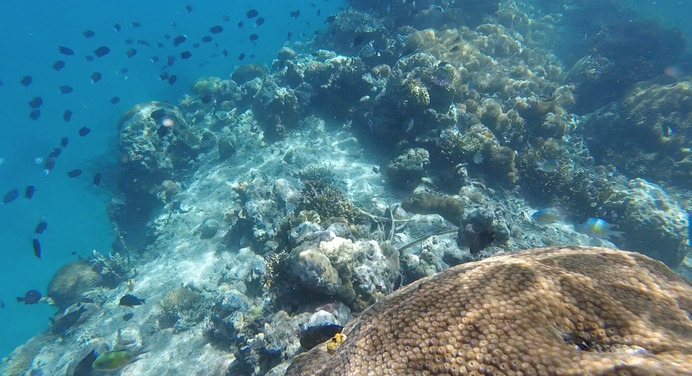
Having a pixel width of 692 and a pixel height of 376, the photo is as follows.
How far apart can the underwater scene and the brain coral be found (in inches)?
0.6

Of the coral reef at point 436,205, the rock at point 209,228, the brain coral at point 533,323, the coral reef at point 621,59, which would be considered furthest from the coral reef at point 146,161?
the coral reef at point 621,59

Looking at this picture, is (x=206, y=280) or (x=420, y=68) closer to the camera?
(x=206, y=280)

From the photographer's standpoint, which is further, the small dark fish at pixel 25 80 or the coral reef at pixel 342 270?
the small dark fish at pixel 25 80

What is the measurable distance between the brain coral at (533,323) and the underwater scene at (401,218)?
0.6 inches

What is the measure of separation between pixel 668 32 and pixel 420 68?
2020cm

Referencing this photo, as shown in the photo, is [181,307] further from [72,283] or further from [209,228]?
[72,283]

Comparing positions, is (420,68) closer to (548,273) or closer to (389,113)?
(389,113)

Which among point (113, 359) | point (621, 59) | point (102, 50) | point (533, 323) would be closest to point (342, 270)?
point (533, 323)

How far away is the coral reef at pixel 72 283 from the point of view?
13.0m

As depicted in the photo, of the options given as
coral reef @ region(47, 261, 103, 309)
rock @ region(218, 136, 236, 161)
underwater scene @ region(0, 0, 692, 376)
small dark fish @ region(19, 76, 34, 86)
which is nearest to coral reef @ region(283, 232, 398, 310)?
underwater scene @ region(0, 0, 692, 376)

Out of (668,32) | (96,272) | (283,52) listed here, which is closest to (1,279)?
(96,272)

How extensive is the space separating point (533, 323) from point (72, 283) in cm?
1682

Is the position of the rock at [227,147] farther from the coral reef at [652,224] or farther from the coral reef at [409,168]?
the coral reef at [652,224]

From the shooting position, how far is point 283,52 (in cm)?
2128
